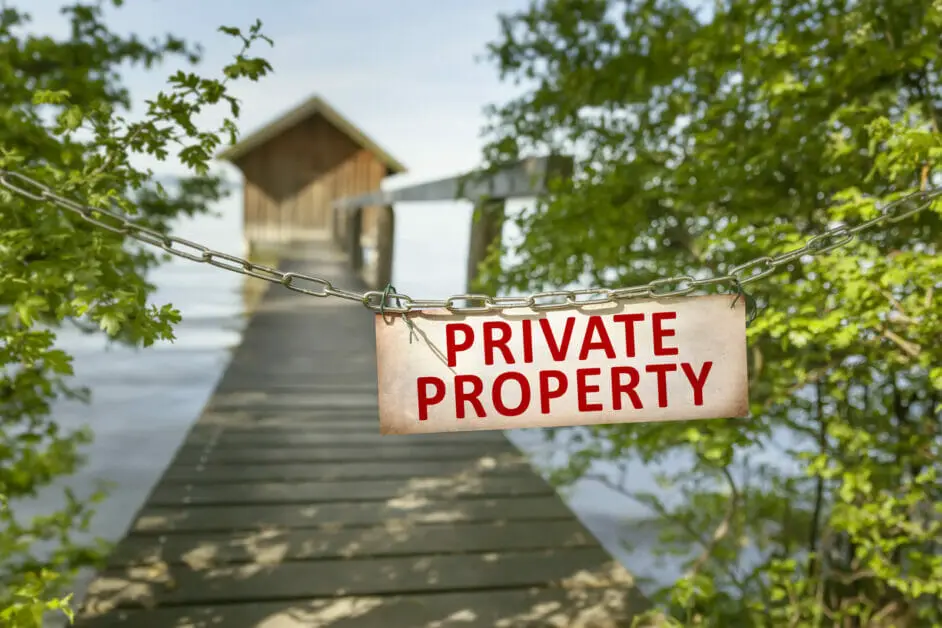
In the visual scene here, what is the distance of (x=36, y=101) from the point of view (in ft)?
7.24

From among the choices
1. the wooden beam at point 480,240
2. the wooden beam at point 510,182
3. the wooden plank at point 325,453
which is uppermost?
the wooden beam at point 510,182

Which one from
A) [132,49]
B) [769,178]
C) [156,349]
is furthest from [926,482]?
[156,349]

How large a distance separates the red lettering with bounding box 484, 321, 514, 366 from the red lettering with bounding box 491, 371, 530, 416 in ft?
0.12

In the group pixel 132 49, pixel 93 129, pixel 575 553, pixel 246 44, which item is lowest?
pixel 575 553

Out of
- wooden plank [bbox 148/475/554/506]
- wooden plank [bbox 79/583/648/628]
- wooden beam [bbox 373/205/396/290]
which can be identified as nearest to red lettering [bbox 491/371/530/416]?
wooden plank [bbox 79/583/648/628]

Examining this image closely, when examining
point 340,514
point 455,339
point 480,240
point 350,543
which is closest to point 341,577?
point 350,543

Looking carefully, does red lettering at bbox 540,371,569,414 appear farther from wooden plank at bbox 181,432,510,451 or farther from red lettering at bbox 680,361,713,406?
wooden plank at bbox 181,432,510,451

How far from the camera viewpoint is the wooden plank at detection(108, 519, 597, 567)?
3172 mm

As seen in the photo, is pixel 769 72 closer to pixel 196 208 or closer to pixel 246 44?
pixel 246 44

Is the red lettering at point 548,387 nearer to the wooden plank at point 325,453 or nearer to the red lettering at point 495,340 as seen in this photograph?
the red lettering at point 495,340

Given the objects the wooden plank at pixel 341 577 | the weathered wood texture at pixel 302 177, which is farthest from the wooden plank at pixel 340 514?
the weathered wood texture at pixel 302 177

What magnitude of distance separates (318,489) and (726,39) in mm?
2790

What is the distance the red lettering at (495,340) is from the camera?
1.86 metres

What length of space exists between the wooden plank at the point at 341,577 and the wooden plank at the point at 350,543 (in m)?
0.06
